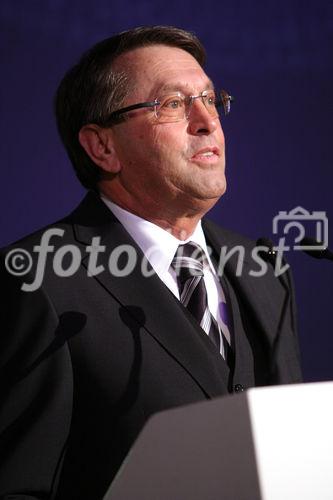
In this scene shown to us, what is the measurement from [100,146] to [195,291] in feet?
1.43

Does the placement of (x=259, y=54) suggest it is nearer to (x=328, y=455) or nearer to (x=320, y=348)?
(x=320, y=348)

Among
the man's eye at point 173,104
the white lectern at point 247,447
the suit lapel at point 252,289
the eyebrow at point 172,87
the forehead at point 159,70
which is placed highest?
the forehead at point 159,70

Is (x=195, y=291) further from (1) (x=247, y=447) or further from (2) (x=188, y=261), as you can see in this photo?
(1) (x=247, y=447)

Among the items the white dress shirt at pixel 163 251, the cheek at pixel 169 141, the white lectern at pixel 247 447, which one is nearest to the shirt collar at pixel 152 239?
the white dress shirt at pixel 163 251

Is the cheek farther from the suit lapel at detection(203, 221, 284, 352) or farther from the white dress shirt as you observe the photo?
the suit lapel at detection(203, 221, 284, 352)

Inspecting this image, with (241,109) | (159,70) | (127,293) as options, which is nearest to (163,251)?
(127,293)

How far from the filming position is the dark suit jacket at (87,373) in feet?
4.54

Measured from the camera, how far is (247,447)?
821 millimetres

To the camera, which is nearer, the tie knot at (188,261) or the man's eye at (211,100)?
the tie knot at (188,261)

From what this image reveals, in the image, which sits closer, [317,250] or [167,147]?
[317,250]

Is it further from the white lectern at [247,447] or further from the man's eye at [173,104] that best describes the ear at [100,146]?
the white lectern at [247,447]

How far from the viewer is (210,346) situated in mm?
1536

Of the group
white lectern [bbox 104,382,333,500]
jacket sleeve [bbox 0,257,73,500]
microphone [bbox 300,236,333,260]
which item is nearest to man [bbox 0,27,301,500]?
jacket sleeve [bbox 0,257,73,500]

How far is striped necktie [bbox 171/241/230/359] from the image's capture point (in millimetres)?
1586
